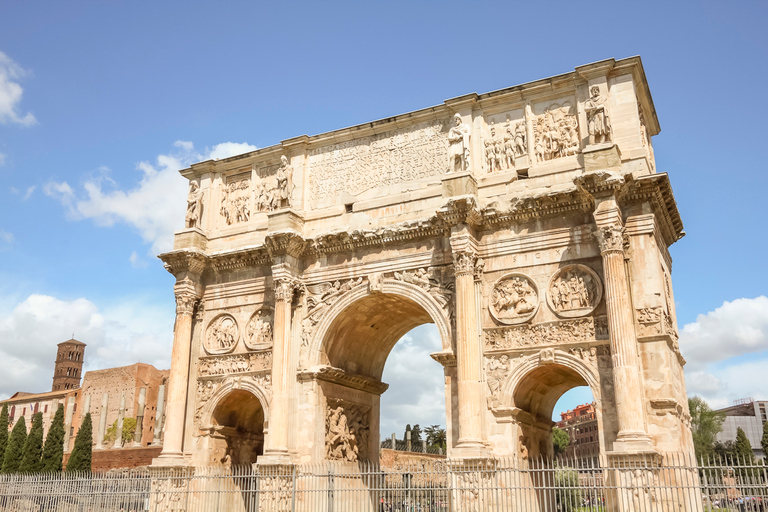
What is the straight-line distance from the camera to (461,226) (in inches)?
600

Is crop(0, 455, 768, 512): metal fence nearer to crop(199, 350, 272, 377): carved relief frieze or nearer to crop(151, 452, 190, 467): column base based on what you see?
crop(151, 452, 190, 467): column base

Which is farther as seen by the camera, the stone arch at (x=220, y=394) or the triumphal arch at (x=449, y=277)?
the stone arch at (x=220, y=394)

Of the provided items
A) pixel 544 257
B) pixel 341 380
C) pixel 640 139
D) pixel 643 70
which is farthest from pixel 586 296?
pixel 341 380

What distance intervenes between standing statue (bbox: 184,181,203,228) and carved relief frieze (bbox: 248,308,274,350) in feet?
10.8

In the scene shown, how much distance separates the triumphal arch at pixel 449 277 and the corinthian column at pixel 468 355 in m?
0.04

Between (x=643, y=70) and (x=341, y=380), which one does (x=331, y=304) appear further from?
(x=643, y=70)

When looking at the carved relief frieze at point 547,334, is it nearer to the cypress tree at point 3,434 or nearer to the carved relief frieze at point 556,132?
the carved relief frieze at point 556,132

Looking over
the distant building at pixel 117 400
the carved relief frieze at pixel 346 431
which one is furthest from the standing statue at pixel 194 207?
the distant building at pixel 117 400

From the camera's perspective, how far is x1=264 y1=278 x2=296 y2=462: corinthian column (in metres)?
15.9

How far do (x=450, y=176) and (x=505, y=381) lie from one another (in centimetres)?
465

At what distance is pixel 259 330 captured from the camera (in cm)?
1775

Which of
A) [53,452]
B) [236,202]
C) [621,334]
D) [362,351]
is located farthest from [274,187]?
[53,452]

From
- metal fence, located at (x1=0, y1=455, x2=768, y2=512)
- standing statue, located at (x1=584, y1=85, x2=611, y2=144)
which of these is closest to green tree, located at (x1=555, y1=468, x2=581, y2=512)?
metal fence, located at (x1=0, y1=455, x2=768, y2=512)

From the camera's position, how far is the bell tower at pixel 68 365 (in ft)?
293
